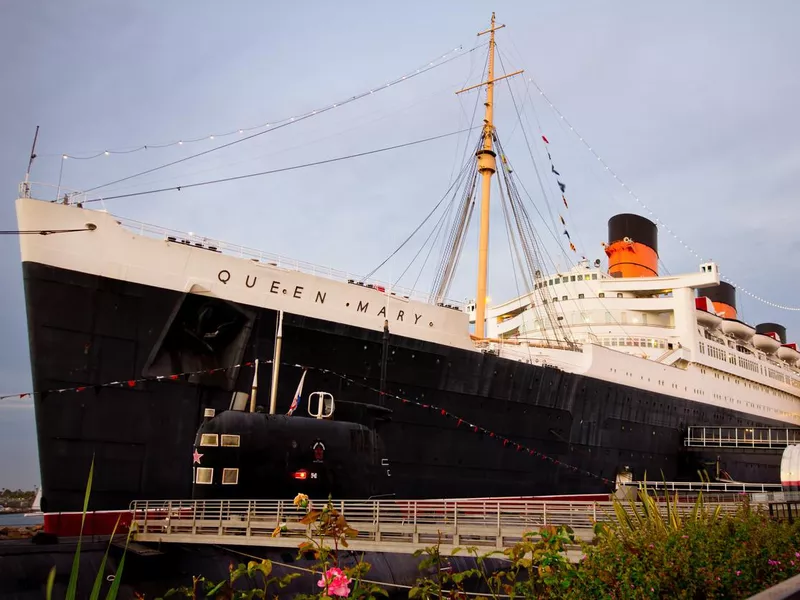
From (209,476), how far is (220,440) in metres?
0.71

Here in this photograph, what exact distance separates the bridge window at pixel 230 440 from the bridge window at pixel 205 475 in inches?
21.3

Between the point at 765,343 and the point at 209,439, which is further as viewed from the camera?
the point at 765,343

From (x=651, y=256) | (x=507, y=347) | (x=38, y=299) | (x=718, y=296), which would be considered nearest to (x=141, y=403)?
(x=38, y=299)

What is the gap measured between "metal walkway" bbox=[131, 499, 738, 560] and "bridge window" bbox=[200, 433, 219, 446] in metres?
1.14

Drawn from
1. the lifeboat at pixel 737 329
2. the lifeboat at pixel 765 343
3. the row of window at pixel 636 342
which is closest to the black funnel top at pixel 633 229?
the lifeboat at pixel 737 329

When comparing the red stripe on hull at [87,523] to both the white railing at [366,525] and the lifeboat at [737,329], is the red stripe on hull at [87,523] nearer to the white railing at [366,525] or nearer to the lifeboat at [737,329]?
the white railing at [366,525]

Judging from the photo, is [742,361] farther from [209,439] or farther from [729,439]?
[209,439]

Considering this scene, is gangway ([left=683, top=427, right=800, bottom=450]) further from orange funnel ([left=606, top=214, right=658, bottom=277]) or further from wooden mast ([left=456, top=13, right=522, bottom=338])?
wooden mast ([left=456, top=13, right=522, bottom=338])

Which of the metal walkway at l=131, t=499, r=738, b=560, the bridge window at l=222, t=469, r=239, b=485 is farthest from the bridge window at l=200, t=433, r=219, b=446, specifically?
the metal walkway at l=131, t=499, r=738, b=560

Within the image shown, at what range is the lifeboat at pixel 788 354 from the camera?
48.4 metres

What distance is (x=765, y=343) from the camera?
149 feet

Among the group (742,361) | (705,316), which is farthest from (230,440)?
(742,361)

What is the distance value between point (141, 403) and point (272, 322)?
383cm

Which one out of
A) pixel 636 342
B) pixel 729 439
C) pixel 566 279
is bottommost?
pixel 729 439
